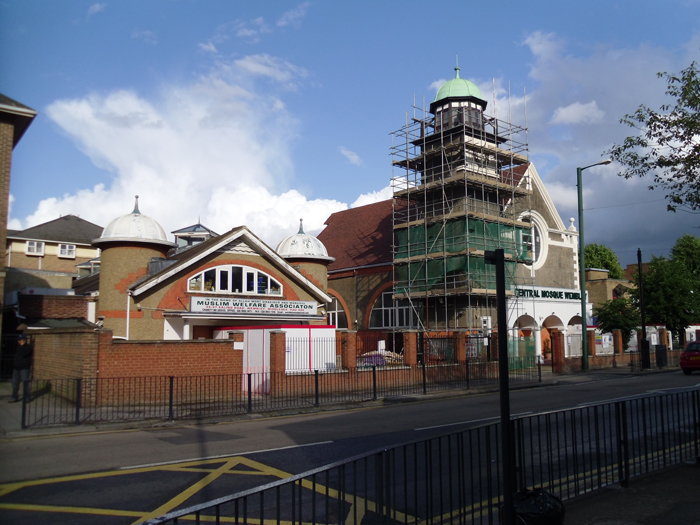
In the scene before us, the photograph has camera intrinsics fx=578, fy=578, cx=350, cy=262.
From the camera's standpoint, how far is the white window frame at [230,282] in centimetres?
2444

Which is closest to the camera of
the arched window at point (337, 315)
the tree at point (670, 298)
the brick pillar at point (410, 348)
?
the brick pillar at point (410, 348)

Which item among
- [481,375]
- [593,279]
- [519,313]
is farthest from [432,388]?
[593,279]

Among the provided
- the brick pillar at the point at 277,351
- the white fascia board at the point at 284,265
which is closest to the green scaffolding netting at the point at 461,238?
the white fascia board at the point at 284,265

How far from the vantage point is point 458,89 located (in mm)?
35875

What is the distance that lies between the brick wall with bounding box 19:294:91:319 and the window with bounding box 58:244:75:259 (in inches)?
1239

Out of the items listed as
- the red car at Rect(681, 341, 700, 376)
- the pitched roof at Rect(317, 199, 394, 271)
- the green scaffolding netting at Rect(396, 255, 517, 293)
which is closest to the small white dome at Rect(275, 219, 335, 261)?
the green scaffolding netting at Rect(396, 255, 517, 293)

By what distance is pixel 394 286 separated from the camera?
3512 cm

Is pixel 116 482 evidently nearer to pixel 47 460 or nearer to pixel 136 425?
pixel 47 460

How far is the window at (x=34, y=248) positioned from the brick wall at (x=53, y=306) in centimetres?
3031

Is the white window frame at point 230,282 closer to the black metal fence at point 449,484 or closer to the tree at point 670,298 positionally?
the black metal fence at point 449,484

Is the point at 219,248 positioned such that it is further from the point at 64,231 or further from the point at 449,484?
the point at 64,231

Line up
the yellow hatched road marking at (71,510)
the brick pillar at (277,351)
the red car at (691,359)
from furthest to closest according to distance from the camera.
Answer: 1. the red car at (691,359)
2. the brick pillar at (277,351)
3. the yellow hatched road marking at (71,510)

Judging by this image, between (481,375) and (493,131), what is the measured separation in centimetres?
1726

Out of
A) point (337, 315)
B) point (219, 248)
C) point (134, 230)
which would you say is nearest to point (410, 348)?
point (219, 248)
